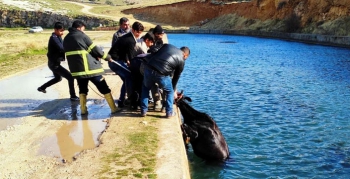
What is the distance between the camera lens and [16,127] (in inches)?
321

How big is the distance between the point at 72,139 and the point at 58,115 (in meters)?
2.00

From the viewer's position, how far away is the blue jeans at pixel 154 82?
7781mm

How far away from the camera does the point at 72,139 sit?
7344 mm

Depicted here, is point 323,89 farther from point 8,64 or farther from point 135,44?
point 8,64

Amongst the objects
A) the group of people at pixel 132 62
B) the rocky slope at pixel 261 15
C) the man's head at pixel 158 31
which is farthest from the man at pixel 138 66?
the rocky slope at pixel 261 15

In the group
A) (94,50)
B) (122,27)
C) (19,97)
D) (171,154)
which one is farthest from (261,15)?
(171,154)

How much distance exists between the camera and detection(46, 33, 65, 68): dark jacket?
9.81 metres

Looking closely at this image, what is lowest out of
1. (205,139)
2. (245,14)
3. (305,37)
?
(205,139)

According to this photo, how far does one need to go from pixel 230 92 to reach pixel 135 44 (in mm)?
7348

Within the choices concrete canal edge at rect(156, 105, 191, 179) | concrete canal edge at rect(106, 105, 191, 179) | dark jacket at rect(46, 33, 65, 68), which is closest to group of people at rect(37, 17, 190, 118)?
concrete canal edge at rect(106, 105, 191, 179)

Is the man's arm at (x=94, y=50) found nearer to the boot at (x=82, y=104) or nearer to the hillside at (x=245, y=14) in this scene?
the boot at (x=82, y=104)

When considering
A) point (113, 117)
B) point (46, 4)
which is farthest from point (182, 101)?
point (46, 4)

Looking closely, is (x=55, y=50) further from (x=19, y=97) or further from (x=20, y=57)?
(x=20, y=57)

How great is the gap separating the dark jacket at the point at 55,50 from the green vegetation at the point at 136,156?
3.74m
